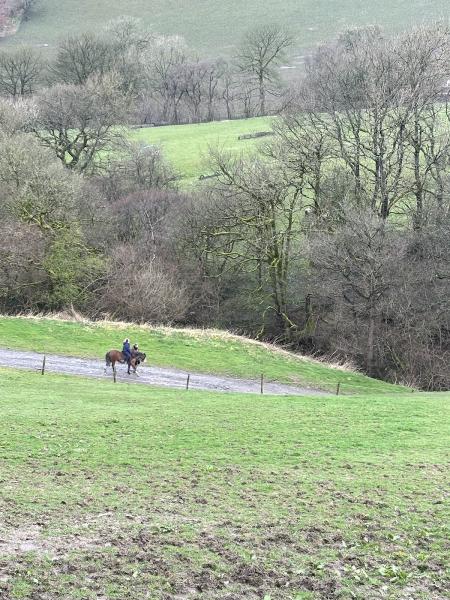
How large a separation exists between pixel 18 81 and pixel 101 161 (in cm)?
3197

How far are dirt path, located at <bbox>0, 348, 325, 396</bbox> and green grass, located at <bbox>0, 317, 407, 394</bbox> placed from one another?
2.73 feet

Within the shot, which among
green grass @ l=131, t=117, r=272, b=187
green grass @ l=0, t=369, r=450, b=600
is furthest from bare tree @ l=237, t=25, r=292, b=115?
green grass @ l=0, t=369, r=450, b=600

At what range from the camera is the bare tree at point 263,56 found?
98750 millimetres

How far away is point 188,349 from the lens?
3641 cm

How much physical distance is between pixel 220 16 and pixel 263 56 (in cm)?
4510

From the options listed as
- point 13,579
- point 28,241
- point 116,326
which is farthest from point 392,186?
point 13,579

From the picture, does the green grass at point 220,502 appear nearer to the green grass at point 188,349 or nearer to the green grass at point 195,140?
the green grass at point 188,349

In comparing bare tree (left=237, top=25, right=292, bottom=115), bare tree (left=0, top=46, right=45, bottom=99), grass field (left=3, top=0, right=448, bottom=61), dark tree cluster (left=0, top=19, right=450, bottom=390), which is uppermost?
grass field (left=3, top=0, right=448, bottom=61)

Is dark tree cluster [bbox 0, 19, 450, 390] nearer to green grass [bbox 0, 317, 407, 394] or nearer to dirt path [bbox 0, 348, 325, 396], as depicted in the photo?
green grass [bbox 0, 317, 407, 394]

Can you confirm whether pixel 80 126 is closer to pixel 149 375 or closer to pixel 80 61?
pixel 80 61

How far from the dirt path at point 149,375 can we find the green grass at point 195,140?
33.3 metres

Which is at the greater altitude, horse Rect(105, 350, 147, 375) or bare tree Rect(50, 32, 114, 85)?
bare tree Rect(50, 32, 114, 85)

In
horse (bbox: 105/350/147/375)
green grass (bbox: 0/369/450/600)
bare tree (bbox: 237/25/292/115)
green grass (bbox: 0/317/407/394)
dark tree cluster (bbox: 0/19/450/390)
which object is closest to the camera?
green grass (bbox: 0/369/450/600)

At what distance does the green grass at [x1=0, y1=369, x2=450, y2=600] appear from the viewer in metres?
10.6
